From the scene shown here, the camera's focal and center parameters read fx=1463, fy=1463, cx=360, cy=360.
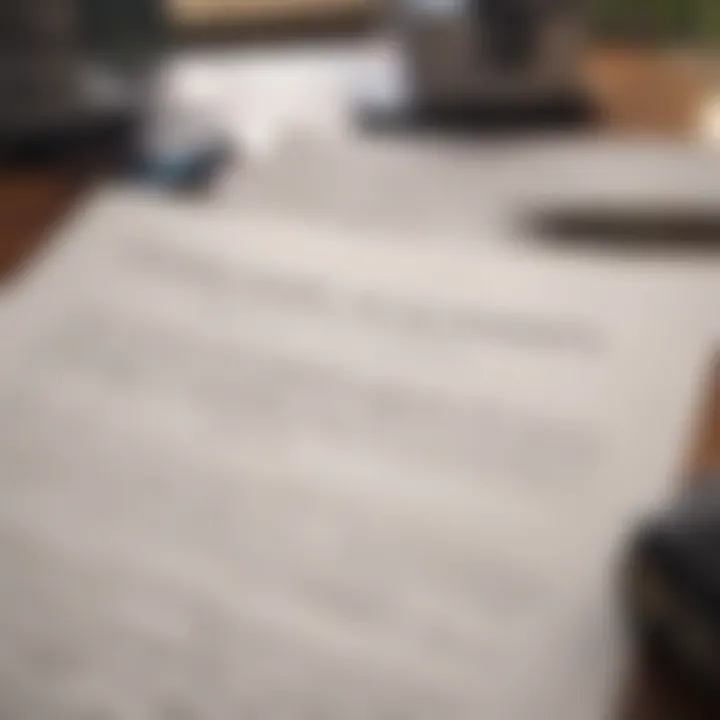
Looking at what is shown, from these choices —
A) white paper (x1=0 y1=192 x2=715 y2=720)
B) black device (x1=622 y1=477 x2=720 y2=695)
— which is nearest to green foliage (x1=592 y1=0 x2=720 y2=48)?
white paper (x1=0 y1=192 x2=715 y2=720)

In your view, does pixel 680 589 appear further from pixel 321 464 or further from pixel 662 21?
pixel 662 21

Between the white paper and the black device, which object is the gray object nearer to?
the white paper

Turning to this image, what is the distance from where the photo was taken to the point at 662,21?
0.79 metres

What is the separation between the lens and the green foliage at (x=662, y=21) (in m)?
0.79

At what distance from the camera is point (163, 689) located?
0.44 metres

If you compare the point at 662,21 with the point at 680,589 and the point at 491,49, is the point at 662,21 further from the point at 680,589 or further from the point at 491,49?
the point at 680,589

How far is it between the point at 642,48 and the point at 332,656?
1.50 feet

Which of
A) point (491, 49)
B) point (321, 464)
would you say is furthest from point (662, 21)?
point (321, 464)

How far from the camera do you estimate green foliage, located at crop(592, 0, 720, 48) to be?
0.79 meters

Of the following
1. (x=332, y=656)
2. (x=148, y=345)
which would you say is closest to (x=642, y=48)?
(x=148, y=345)

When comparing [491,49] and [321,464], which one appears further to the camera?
[491,49]

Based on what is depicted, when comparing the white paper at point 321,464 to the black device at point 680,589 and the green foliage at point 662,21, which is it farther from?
the green foliage at point 662,21

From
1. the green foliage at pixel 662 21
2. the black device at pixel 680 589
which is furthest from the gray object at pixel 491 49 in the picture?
the black device at pixel 680 589

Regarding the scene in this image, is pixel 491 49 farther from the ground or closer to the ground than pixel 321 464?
farther from the ground
